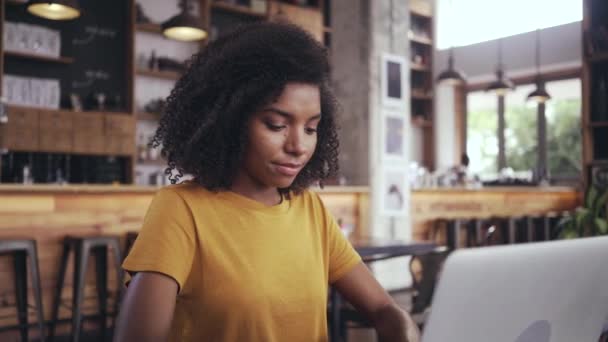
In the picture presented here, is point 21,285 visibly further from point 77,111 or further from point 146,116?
point 146,116

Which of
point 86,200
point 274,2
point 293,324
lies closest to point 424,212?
point 274,2

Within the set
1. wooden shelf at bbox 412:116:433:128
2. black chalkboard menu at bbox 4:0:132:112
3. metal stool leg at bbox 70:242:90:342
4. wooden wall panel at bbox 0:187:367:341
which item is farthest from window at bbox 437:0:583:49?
metal stool leg at bbox 70:242:90:342

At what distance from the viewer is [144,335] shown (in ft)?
2.77

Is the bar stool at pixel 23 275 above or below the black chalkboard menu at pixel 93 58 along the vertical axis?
below

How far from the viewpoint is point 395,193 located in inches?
212

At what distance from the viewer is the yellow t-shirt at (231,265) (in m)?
0.92

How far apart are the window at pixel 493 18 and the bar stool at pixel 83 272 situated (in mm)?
7131

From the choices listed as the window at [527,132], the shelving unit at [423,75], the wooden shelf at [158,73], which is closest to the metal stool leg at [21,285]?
the wooden shelf at [158,73]

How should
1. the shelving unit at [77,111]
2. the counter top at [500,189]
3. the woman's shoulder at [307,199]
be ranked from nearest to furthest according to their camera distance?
the woman's shoulder at [307,199] < the shelving unit at [77,111] < the counter top at [500,189]

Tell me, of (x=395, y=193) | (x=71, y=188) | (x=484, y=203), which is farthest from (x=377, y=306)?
(x=484, y=203)

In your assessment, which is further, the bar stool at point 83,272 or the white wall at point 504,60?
the white wall at point 504,60

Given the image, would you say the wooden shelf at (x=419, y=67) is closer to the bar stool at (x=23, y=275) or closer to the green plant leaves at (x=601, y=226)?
the green plant leaves at (x=601, y=226)

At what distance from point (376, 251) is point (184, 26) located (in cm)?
278

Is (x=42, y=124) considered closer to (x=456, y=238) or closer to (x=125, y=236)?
(x=125, y=236)
